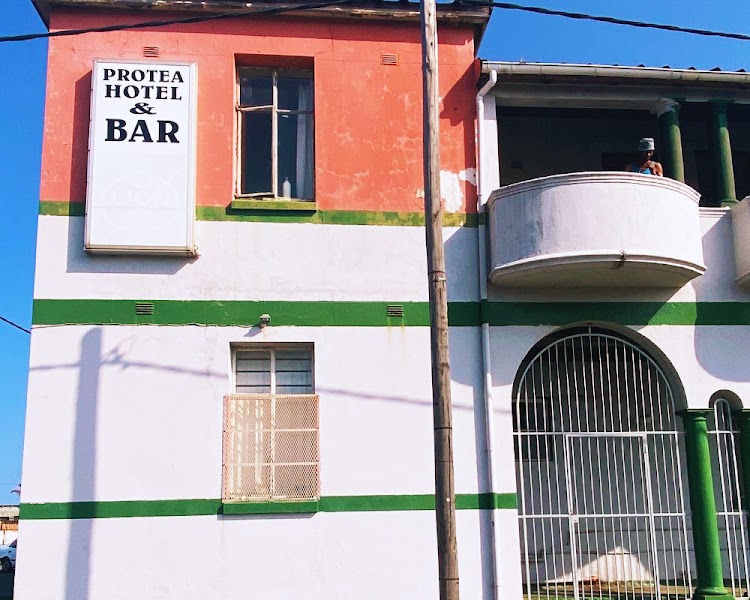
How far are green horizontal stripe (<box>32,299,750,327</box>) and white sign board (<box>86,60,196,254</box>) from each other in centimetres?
75

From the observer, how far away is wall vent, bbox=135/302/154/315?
36.1 ft

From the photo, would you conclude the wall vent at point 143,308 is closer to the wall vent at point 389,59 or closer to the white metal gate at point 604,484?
the wall vent at point 389,59

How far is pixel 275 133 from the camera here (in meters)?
12.1

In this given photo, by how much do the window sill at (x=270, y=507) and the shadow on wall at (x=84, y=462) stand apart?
5.20 feet

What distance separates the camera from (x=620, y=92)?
1234 centimetres

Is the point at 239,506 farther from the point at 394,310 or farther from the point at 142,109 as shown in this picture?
the point at 142,109

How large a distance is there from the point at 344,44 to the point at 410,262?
10.3 feet

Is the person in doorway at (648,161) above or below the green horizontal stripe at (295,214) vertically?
above

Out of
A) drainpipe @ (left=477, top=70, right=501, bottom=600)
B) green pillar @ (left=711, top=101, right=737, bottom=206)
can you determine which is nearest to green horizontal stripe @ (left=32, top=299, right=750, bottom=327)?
drainpipe @ (left=477, top=70, right=501, bottom=600)

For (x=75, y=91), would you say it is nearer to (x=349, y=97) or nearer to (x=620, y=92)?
(x=349, y=97)

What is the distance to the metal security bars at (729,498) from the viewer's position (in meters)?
11.6

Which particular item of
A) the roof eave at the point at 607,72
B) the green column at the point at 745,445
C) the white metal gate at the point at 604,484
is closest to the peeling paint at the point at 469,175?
the roof eave at the point at 607,72

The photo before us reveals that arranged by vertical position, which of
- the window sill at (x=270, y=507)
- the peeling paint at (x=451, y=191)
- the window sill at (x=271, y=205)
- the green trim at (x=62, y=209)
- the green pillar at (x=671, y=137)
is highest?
the green pillar at (x=671, y=137)

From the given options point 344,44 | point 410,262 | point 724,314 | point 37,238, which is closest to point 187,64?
point 344,44
